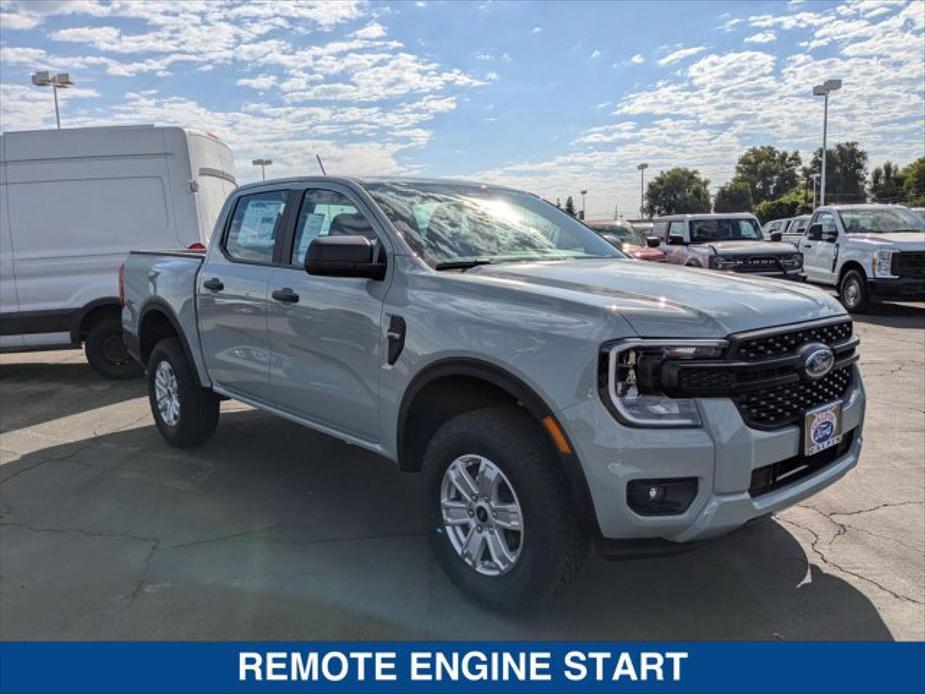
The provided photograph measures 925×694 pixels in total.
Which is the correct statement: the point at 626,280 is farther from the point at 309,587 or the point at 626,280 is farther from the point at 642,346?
the point at 309,587

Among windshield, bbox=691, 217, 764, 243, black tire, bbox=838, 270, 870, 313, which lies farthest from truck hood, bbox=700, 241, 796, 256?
black tire, bbox=838, 270, 870, 313

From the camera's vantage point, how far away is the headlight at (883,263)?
11.8 meters

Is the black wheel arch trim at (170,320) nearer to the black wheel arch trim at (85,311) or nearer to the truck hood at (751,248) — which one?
the black wheel arch trim at (85,311)

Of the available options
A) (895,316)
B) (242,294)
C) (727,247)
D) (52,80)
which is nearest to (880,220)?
(895,316)

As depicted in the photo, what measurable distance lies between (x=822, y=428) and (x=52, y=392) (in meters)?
7.60

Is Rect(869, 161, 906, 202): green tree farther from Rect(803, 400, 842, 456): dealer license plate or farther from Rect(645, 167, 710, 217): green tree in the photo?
Rect(803, 400, 842, 456): dealer license plate

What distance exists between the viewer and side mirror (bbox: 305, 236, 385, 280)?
3.33 metres

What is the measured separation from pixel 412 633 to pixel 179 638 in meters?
0.95

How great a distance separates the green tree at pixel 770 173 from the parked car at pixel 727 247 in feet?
317

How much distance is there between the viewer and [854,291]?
12711 millimetres

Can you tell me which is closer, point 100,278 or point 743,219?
point 100,278

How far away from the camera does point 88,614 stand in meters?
3.21

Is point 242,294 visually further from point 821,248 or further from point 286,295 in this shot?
point 821,248

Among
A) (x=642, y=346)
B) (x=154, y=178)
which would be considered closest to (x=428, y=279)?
(x=642, y=346)
